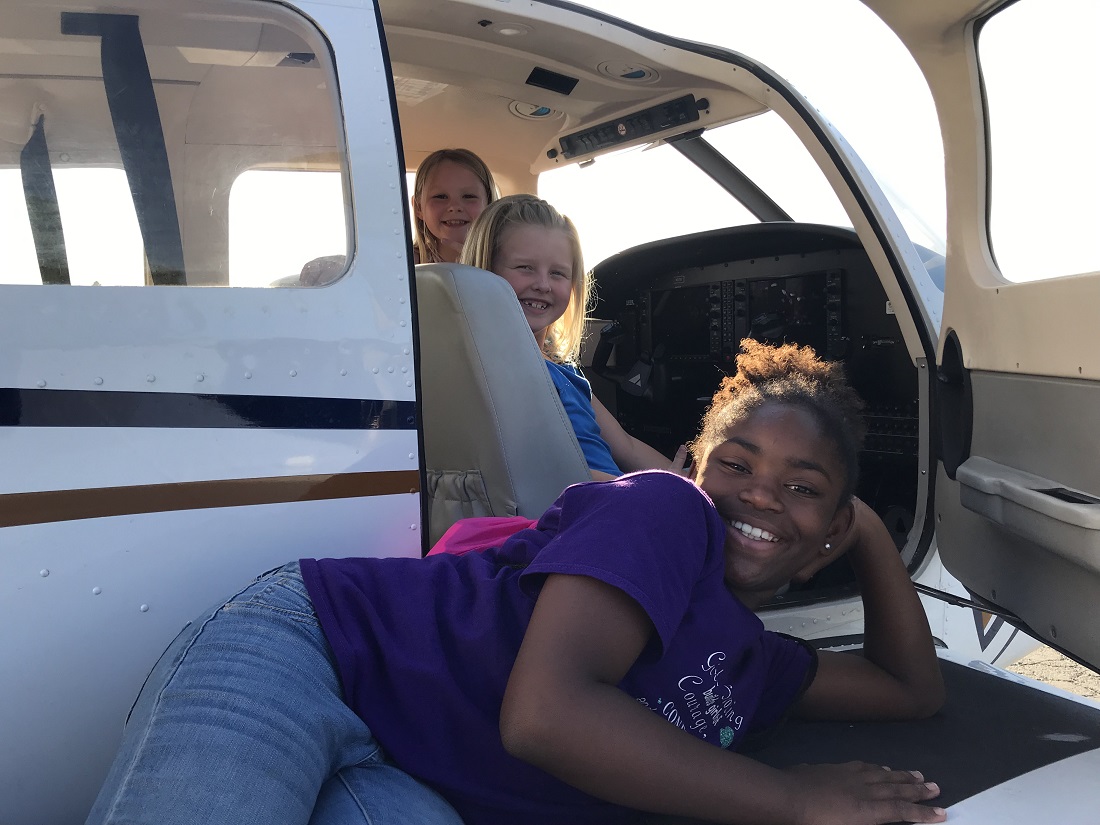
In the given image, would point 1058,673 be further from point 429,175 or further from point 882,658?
point 429,175

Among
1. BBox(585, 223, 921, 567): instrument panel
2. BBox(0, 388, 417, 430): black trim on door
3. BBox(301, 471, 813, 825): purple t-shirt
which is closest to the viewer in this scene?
BBox(301, 471, 813, 825): purple t-shirt

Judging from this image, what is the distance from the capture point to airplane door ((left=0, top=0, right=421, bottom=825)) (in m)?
1.30

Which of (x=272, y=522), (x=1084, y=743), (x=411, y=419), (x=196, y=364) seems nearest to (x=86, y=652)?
(x=272, y=522)

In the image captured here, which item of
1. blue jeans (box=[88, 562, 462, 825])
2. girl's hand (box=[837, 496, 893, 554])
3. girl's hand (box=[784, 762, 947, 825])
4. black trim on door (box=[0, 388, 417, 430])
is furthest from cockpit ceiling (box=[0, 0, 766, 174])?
girl's hand (box=[784, 762, 947, 825])

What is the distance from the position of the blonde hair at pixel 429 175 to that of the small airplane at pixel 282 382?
1.43 m

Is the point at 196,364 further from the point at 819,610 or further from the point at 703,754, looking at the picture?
the point at 819,610

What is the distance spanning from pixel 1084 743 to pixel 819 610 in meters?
0.92

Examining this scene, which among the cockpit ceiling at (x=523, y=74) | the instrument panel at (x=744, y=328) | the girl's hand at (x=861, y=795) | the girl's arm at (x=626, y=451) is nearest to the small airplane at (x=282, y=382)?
the girl's hand at (x=861, y=795)

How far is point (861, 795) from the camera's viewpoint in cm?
119

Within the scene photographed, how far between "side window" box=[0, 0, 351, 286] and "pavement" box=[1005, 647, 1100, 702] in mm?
3280

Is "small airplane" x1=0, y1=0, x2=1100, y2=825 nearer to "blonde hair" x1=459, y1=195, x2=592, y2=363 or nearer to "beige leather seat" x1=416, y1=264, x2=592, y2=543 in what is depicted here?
"beige leather seat" x1=416, y1=264, x2=592, y2=543

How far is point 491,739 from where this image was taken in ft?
3.83

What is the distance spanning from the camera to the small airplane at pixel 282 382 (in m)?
1.31

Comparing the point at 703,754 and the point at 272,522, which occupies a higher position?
the point at 272,522
